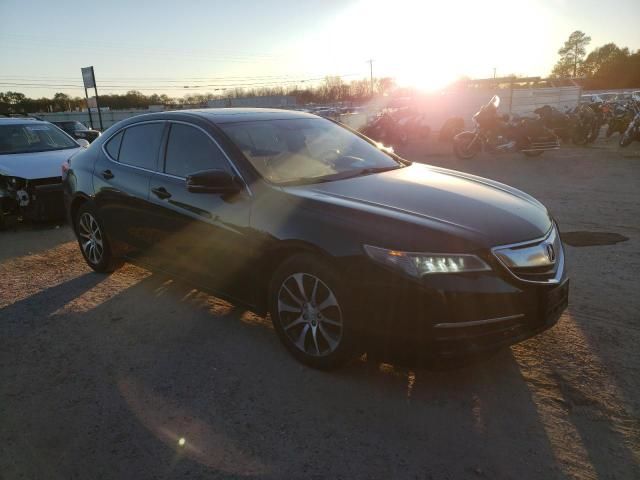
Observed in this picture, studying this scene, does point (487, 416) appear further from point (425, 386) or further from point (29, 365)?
point (29, 365)

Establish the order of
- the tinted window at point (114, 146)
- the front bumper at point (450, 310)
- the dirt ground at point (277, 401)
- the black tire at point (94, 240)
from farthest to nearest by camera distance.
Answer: the black tire at point (94, 240)
the tinted window at point (114, 146)
the front bumper at point (450, 310)
the dirt ground at point (277, 401)

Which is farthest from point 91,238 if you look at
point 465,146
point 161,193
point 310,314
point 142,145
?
point 465,146

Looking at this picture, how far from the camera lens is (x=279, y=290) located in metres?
3.17

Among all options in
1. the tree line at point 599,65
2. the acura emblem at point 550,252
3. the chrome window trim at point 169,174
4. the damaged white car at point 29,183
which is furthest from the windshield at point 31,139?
the tree line at point 599,65

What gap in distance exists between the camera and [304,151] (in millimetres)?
3914

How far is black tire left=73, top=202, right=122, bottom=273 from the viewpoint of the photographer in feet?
16.0

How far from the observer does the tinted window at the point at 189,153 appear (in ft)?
11.9

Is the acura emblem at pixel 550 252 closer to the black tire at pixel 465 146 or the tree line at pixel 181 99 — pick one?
the black tire at pixel 465 146

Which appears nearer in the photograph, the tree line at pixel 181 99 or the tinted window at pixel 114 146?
the tinted window at pixel 114 146

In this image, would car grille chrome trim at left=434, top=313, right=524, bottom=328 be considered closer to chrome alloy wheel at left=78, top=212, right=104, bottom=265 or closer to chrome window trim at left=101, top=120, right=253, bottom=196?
chrome window trim at left=101, top=120, right=253, bottom=196

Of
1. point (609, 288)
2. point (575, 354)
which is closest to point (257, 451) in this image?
point (575, 354)

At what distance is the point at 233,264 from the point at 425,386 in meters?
1.52

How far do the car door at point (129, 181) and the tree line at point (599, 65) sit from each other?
56246 millimetres

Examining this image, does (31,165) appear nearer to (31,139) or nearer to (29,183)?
(29,183)
